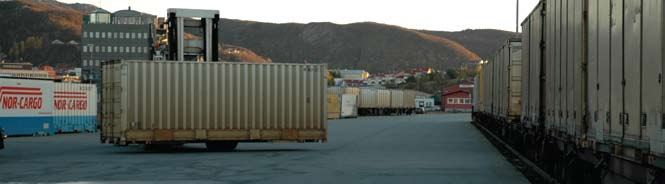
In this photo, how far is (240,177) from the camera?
17.8 metres

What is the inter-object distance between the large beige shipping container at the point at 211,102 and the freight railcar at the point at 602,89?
40.7ft

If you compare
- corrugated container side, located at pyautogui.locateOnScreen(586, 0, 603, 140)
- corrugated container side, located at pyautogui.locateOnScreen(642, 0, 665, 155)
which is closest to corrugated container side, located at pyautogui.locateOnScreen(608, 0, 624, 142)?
corrugated container side, located at pyautogui.locateOnScreen(586, 0, 603, 140)

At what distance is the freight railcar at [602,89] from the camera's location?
24.9ft

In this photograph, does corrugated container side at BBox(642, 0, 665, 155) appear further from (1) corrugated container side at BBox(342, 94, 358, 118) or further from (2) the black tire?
(1) corrugated container side at BBox(342, 94, 358, 118)

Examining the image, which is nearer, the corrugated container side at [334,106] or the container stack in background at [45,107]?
the container stack in background at [45,107]

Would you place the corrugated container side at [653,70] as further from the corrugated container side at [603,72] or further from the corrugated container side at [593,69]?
the corrugated container side at [593,69]

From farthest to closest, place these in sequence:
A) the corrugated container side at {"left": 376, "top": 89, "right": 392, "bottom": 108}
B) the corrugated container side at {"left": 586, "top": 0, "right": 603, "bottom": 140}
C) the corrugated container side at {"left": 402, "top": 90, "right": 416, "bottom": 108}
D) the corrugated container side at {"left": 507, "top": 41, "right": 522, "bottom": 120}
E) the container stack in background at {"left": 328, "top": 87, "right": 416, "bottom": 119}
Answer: the corrugated container side at {"left": 402, "top": 90, "right": 416, "bottom": 108} < the corrugated container side at {"left": 376, "top": 89, "right": 392, "bottom": 108} < the container stack in background at {"left": 328, "top": 87, "right": 416, "bottom": 119} < the corrugated container side at {"left": 507, "top": 41, "right": 522, "bottom": 120} < the corrugated container side at {"left": 586, "top": 0, "right": 603, "bottom": 140}

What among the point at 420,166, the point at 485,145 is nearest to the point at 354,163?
the point at 420,166

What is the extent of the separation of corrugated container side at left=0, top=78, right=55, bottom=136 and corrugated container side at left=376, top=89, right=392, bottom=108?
221 ft

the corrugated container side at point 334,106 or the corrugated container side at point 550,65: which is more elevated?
the corrugated container side at point 550,65

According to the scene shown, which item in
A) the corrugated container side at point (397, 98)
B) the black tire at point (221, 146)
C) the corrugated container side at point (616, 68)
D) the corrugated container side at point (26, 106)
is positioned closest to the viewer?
the corrugated container side at point (616, 68)

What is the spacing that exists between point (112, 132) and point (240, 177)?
1040 centimetres

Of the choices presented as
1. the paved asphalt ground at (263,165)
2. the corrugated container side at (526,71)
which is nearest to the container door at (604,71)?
the paved asphalt ground at (263,165)

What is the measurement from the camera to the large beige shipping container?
26.7m
